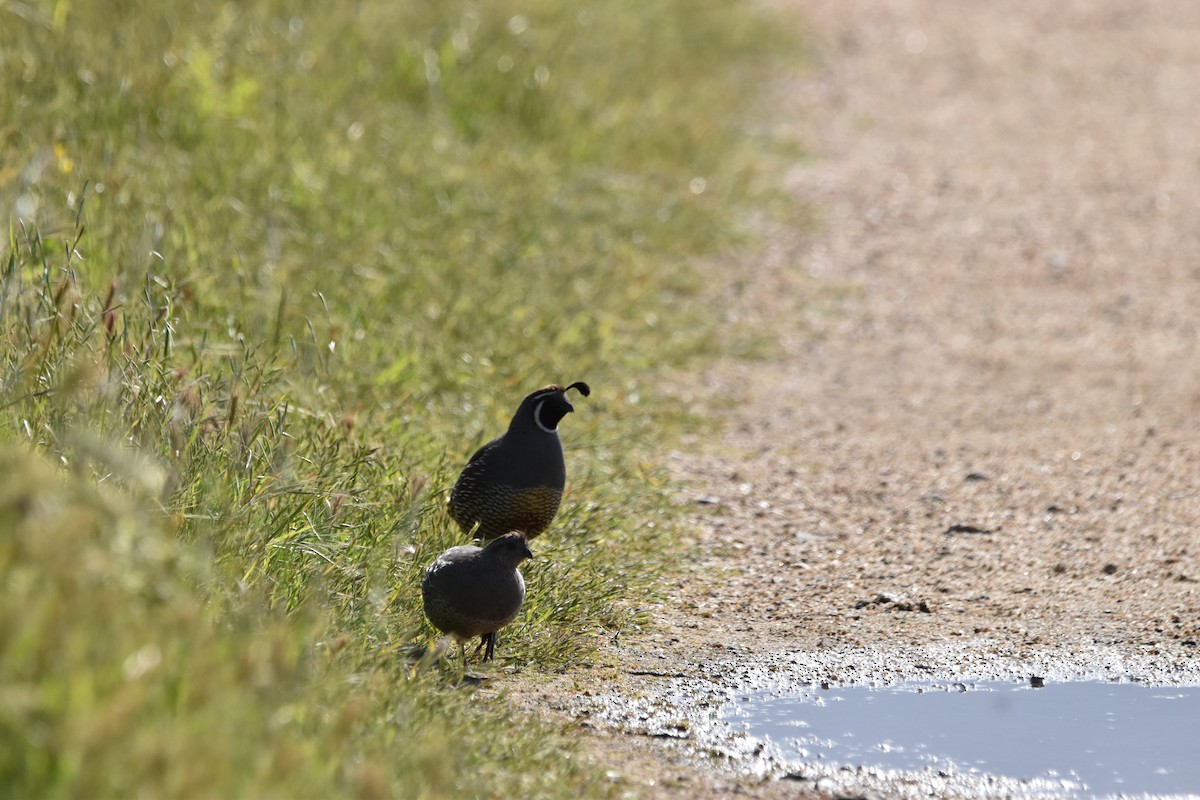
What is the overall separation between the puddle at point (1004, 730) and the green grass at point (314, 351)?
763 millimetres

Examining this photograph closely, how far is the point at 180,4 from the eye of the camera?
31.3 ft

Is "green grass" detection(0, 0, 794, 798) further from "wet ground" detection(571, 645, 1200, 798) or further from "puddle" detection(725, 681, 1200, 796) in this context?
"puddle" detection(725, 681, 1200, 796)

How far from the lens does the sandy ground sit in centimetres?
554

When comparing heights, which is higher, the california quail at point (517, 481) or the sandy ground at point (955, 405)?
the california quail at point (517, 481)

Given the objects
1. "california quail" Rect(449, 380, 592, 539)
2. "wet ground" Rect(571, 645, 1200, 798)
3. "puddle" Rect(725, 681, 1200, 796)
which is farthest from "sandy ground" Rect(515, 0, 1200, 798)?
"california quail" Rect(449, 380, 592, 539)

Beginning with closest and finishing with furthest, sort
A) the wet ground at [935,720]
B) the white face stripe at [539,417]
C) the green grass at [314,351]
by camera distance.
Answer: the green grass at [314,351] → the wet ground at [935,720] → the white face stripe at [539,417]

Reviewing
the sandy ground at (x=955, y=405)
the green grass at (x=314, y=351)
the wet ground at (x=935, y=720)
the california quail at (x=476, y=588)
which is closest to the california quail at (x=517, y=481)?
the green grass at (x=314, y=351)

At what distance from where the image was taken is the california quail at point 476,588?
479 centimetres

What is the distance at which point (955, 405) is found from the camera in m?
8.27

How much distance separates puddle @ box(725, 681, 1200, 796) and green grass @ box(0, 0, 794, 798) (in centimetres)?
76

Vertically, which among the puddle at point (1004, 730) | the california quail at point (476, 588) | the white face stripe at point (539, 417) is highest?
the white face stripe at point (539, 417)

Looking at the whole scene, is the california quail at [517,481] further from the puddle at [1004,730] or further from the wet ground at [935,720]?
the puddle at [1004,730]

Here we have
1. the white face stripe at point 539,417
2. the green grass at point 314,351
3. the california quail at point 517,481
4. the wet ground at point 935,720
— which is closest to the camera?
the green grass at point 314,351

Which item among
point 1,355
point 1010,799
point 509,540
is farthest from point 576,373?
point 1010,799
